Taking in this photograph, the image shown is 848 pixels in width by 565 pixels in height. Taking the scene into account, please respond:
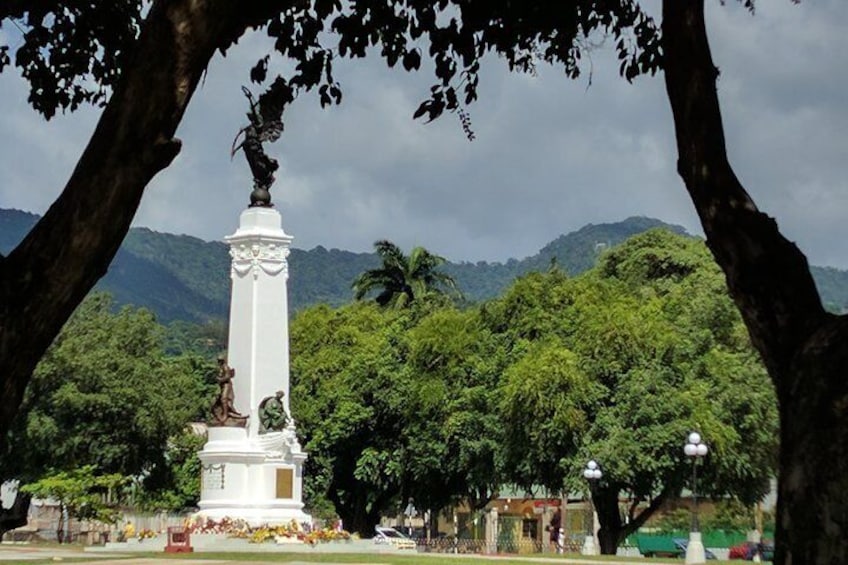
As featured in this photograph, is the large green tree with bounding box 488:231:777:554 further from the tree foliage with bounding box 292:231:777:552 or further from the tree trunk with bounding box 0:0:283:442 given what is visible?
the tree trunk with bounding box 0:0:283:442

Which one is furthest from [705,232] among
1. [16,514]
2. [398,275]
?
[398,275]

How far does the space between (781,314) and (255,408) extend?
1404 inches

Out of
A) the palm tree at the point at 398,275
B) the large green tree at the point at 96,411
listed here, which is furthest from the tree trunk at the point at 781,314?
the palm tree at the point at 398,275

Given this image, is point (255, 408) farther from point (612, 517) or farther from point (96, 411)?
point (96, 411)

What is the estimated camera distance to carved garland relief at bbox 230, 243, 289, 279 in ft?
136

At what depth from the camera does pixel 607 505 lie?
44.8 metres

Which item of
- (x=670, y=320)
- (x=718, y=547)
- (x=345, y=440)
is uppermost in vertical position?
(x=670, y=320)

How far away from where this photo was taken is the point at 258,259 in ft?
136

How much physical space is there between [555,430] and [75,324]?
21770 millimetres

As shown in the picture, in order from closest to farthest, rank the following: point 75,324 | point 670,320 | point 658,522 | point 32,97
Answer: point 32,97, point 670,320, point 75,324, point 658,522

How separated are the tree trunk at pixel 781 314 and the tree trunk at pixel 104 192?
2.20 metres

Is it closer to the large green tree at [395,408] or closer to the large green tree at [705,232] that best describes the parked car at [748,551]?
the large green tree at [395,408]

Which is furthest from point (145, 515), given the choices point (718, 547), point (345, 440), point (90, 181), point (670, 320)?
point (90, 181)

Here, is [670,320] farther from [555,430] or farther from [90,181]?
[90,181]
